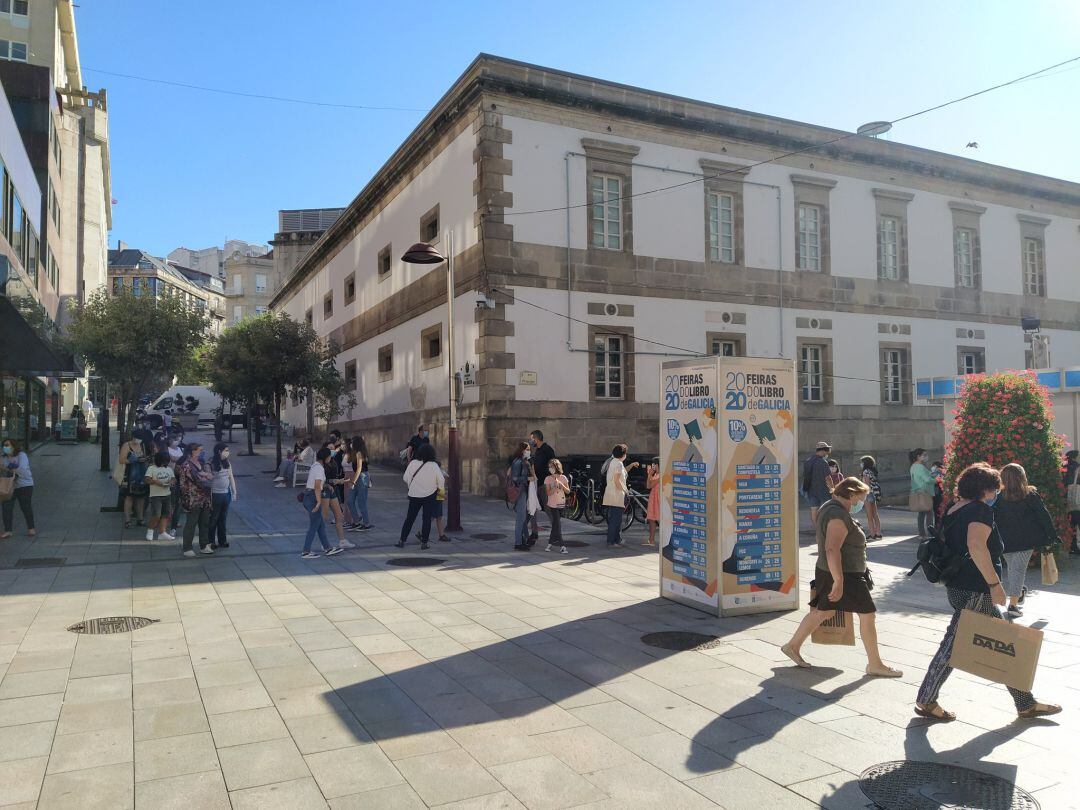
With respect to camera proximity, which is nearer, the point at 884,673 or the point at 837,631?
the point at 884,673

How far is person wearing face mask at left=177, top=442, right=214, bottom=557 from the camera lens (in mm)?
12242

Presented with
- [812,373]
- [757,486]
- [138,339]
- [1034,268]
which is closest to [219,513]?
[757,486]

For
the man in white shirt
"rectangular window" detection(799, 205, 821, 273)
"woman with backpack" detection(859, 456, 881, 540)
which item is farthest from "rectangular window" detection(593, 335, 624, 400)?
the man in white shirt

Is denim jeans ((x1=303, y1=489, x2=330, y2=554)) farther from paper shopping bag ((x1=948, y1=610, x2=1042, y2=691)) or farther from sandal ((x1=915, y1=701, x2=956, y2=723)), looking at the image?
paper shopping bag ((x1=948, y1=610, x2=1042, y2=691))

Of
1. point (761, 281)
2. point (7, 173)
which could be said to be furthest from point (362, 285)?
point (761, 281)

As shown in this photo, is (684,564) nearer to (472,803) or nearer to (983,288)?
(472,803)

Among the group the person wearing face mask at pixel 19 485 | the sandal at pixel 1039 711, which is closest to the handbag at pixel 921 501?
the sandal at pixel 1039 711

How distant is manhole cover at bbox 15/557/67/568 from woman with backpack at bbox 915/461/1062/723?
11002 mm

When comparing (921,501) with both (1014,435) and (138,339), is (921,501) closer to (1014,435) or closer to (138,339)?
(1014,435)

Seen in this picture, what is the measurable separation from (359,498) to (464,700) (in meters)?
10.1

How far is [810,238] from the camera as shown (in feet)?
83.8

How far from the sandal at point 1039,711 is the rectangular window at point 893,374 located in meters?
22.7

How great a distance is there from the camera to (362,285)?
31.7 meters

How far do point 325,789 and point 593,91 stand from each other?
20688mm
